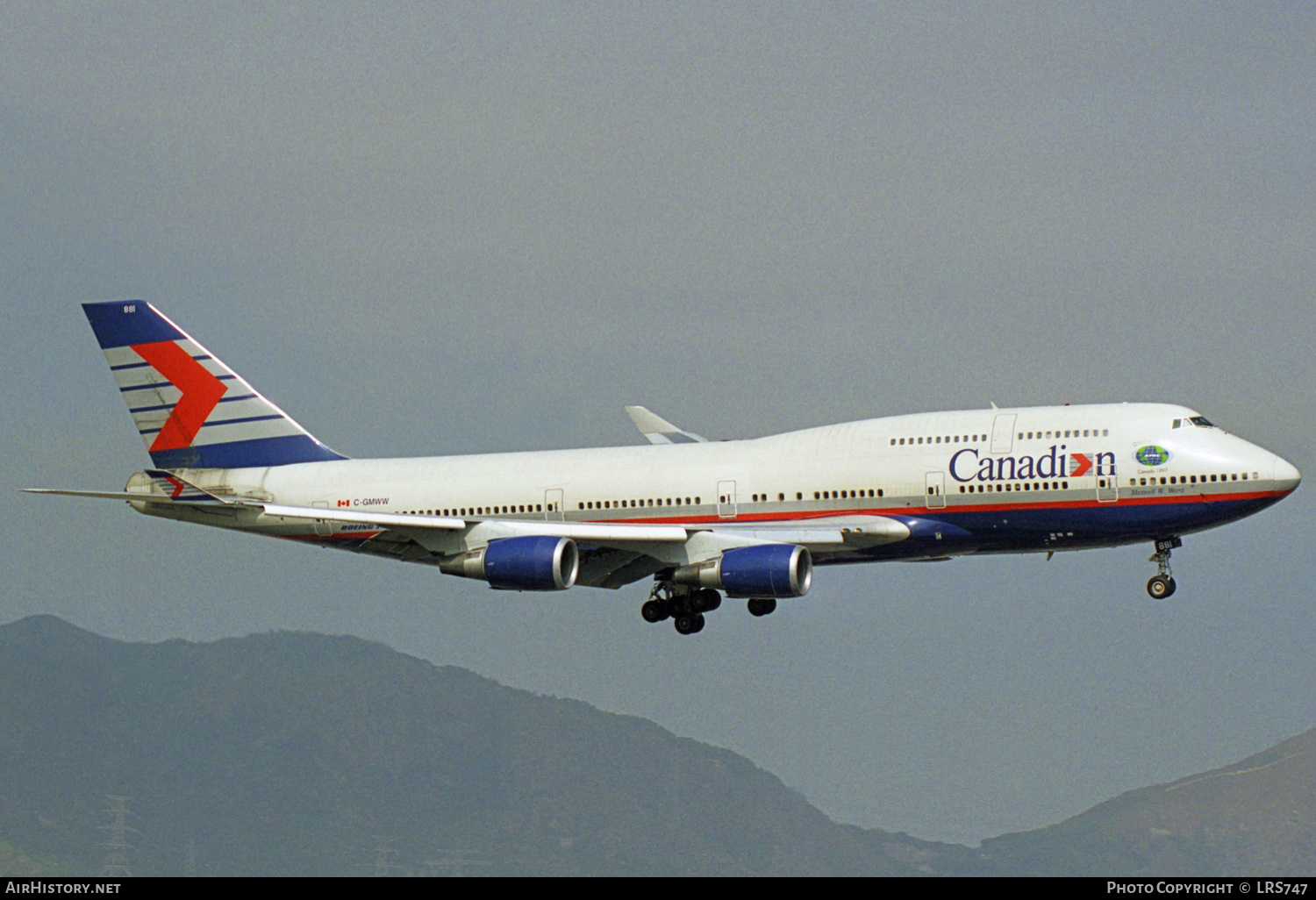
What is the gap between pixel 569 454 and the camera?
60.0m

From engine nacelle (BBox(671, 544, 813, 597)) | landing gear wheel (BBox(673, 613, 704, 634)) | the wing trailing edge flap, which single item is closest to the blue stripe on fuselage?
the wing trailing edge flap

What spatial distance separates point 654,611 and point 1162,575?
16.9m

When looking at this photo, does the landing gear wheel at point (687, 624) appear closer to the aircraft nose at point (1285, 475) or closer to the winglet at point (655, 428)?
the winglet at point (655, 428)

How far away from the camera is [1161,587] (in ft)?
176

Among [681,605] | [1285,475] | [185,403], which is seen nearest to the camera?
[1285,475]

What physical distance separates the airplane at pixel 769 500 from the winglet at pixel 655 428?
535 centimetres

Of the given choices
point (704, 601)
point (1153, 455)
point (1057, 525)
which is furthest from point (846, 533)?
point (1153, 455)

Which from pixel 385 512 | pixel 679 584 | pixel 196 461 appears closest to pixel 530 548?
pixel 679 584

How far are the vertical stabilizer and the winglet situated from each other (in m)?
11.9

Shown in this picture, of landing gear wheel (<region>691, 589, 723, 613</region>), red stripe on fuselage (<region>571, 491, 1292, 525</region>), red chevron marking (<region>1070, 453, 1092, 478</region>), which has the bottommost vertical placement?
landing gear wheel (<region>691, 589, 723, 613</region>)

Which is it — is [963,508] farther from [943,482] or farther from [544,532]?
[544,532]

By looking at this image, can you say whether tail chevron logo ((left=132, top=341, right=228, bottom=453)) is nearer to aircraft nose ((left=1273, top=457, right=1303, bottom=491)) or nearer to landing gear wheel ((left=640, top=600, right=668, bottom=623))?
landing gear wheel ((left=640, top=600, right=668, bottom=623))

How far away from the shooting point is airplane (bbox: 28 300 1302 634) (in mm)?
51312

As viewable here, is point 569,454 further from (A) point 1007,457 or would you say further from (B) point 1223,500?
(B) point 1223,500
